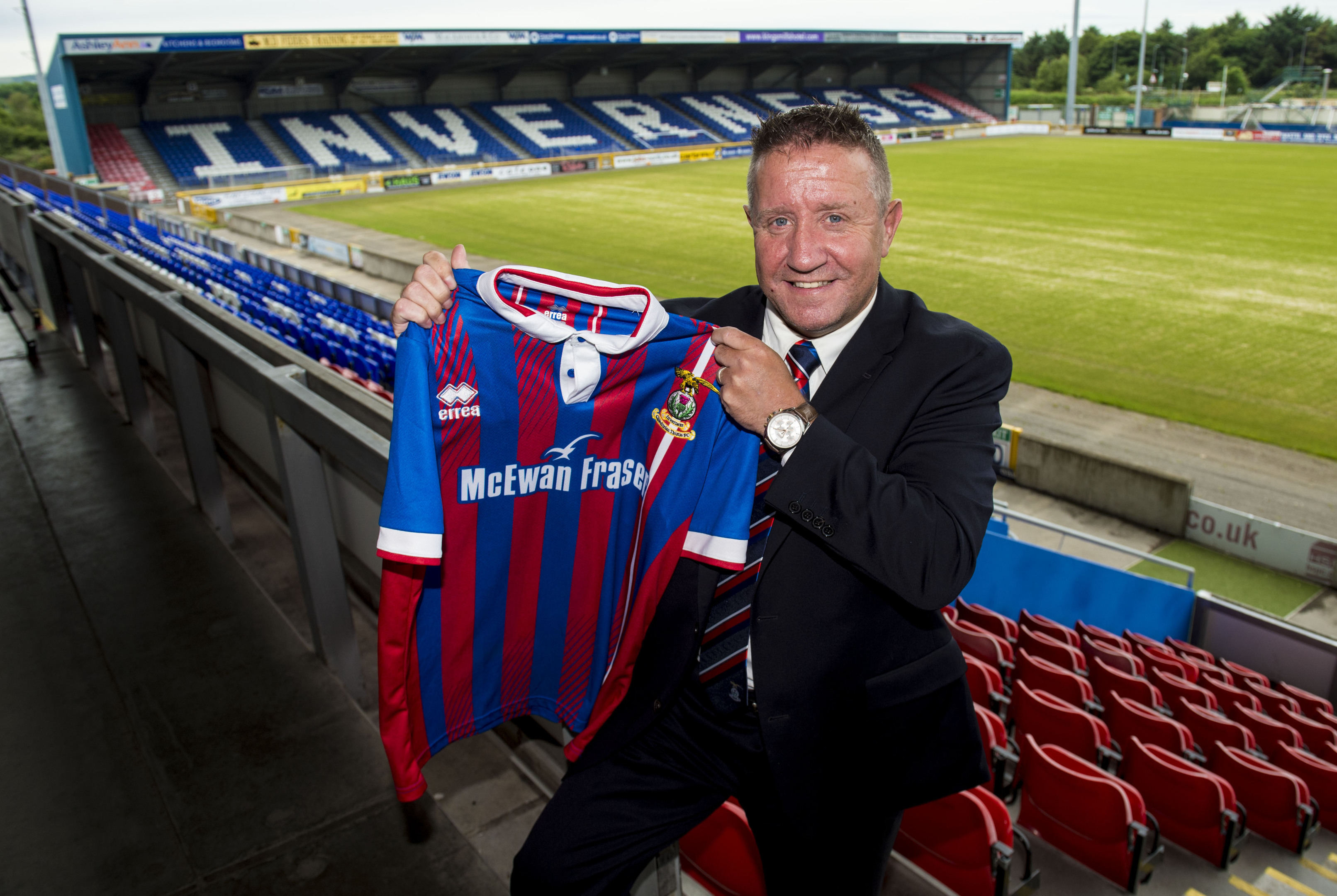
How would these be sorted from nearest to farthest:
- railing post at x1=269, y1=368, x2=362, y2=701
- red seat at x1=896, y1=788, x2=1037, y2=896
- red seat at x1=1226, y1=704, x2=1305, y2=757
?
red seat at x1=896, y1=788, x2=1037, y2=896 → railing post at x1=269, y1=368, x2=362, y2=701 → red seat at x1=1226, y1=704, x2=1305, y2=757

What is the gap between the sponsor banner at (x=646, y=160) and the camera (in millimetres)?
43344

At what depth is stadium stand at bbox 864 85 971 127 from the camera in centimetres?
6006

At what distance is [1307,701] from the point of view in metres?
5.53

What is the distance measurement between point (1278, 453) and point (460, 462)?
11.7 metres

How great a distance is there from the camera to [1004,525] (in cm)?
776

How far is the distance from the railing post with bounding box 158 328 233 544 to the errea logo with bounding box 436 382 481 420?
338 cm

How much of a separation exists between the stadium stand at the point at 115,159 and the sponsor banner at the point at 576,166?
1677cm

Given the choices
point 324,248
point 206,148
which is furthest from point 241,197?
point 324,248

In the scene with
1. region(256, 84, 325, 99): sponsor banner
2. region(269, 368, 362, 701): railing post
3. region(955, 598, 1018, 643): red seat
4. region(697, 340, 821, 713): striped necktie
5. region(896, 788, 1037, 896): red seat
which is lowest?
region(955, 598, 1018, 643): red seat

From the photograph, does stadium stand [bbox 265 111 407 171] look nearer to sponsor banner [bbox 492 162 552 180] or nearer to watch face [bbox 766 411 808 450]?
sponsor banner [bbox 492 162 552 180]

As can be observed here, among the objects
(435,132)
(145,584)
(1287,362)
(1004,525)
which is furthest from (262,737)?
(435,132)

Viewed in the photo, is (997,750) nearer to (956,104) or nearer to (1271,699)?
(1271,699)

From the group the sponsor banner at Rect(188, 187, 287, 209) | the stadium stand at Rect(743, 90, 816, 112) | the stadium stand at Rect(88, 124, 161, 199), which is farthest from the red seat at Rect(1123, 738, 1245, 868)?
the stadium stand at Rect(743, 90, 816, 112)

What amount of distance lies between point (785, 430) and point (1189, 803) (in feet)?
11.3
